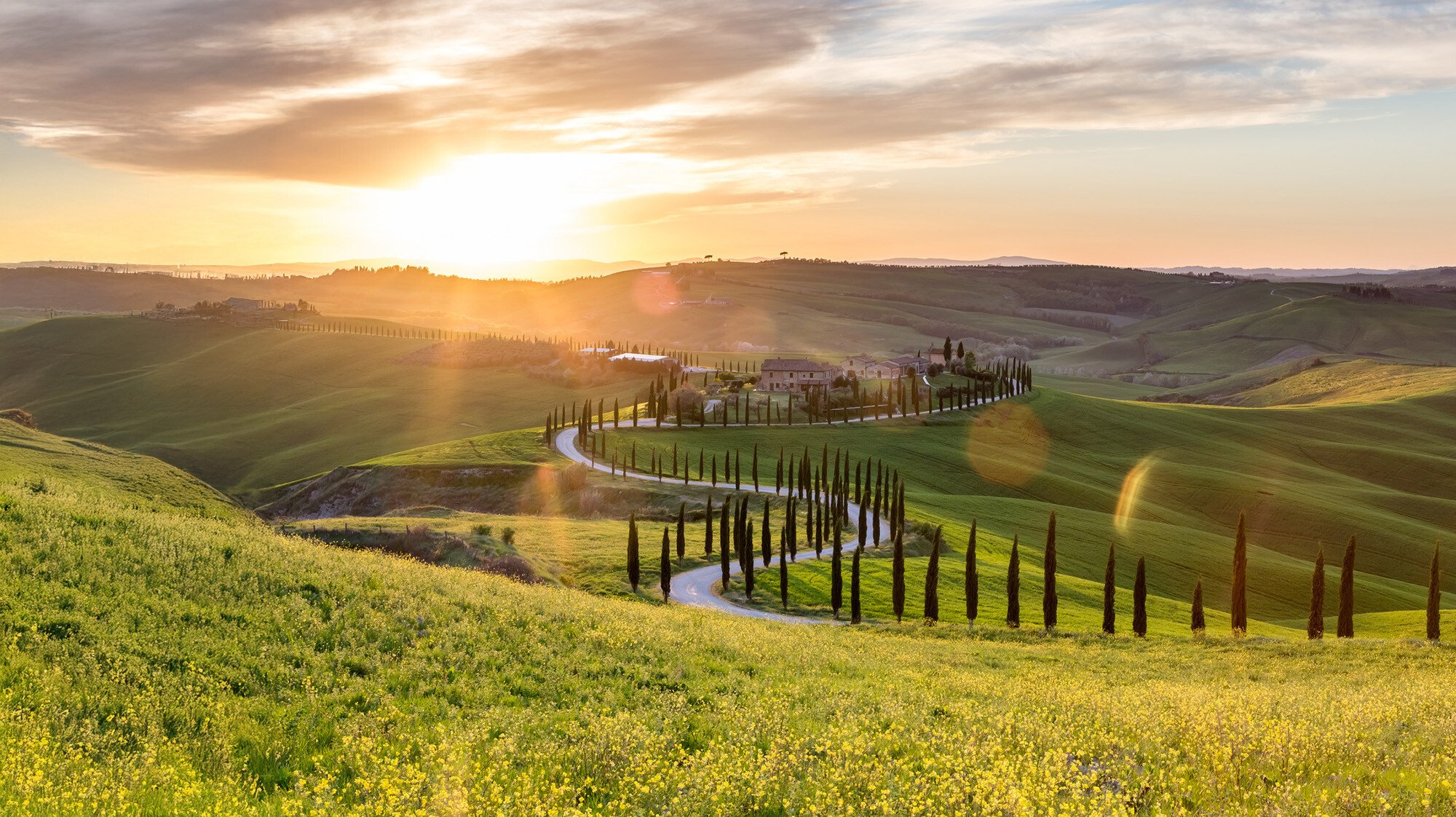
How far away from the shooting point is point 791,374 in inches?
7382

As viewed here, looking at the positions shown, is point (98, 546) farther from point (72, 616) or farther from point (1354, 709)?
point (1354, 709)

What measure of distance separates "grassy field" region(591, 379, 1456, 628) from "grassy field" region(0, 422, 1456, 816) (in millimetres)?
51119

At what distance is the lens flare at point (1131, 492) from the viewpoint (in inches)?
4374

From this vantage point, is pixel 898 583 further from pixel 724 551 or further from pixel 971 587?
pixel 724 551

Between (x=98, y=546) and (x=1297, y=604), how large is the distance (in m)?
97.9

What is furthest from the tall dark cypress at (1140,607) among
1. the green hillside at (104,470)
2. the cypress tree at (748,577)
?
the green hillside at (104,470)

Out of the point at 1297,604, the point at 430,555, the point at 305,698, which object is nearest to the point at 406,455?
the point at 430,555

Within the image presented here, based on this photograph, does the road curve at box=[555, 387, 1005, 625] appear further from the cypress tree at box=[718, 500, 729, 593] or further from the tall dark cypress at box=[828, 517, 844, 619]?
the tall dark cypress at box=[828, 517, 844, 619]

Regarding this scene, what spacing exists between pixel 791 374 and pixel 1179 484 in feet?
250

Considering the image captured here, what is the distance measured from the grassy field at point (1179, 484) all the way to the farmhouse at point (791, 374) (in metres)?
32.3

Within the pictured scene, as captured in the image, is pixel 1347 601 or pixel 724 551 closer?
pixel 1347 601

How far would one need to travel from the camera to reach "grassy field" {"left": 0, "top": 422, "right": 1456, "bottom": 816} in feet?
44.7

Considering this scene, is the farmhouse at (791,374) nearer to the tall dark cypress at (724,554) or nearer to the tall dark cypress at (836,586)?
the tall dark cypress at (724,554)

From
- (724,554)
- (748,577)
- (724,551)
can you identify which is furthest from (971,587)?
(724,551)
